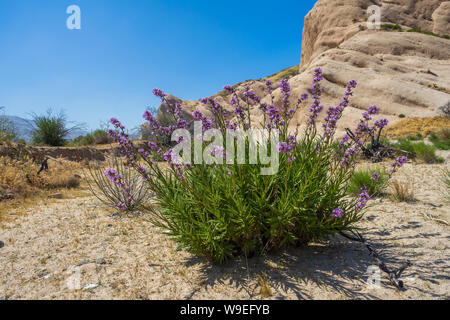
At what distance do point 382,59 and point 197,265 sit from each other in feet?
97.0

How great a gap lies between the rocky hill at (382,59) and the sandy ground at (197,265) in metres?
5.96

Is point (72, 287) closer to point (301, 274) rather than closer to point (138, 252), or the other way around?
point (138, 252)

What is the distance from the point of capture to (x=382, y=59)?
2478cm

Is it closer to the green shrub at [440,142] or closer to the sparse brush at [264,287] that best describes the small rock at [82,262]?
the sparse brush at [264,287]

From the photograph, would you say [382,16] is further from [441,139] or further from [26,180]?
[26,180]

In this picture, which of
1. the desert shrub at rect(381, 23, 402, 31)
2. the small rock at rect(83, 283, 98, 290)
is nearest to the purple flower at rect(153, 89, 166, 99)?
the small rock at rect(83, 283, 98, 290)

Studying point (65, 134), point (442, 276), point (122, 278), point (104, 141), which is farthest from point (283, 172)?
point (104, 141)

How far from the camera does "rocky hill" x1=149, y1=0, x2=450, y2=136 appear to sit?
19312 mm

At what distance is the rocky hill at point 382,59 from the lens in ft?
63.4

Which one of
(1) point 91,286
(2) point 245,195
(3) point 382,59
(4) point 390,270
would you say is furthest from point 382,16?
(1) point 91,286

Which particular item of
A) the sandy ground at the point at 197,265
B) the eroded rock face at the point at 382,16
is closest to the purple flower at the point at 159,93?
the sandy ground at the point at 197,265

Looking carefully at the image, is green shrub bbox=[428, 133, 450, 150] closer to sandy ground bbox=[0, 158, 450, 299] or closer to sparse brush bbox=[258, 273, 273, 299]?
sandy ground bbox=[0, 158, 450, 299]

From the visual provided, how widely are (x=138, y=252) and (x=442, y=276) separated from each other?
3.44 metres
